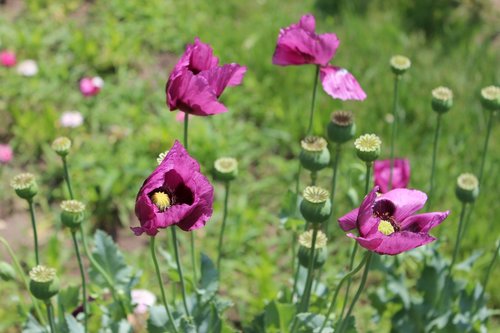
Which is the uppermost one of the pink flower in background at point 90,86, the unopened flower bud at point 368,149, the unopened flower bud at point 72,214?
the unopened flower bud at point 368,149

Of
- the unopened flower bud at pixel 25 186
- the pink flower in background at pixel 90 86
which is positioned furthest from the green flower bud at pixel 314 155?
the pink flower in background at pixel 90 86

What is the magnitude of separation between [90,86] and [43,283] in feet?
5.55

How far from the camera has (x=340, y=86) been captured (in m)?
1.48

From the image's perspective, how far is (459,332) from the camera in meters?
1.73

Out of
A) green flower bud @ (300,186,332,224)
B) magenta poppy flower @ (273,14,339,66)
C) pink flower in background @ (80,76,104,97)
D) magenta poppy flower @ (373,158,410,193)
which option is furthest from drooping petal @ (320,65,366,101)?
pink flower in background @ (80,76,104,97)

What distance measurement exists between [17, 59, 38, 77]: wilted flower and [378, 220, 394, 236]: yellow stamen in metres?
2.21

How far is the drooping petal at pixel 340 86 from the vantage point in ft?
4.83

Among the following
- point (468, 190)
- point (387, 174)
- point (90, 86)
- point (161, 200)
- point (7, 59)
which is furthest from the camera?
point (7, 59)

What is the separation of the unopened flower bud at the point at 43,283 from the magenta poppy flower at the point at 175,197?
0.96ft

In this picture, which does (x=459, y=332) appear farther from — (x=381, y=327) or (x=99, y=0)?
(x=99, y=0)

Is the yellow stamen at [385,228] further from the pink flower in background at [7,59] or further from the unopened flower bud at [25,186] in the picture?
the pink flower in background at [7,59]

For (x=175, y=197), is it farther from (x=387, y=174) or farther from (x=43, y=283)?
(x=387, y=174)

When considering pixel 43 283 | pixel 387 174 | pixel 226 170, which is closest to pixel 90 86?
pixel 387 174

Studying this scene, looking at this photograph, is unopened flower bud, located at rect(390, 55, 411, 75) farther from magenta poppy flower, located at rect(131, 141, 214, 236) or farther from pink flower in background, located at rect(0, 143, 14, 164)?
pink flower in background, located at rect(0, 143, 14, 164)
